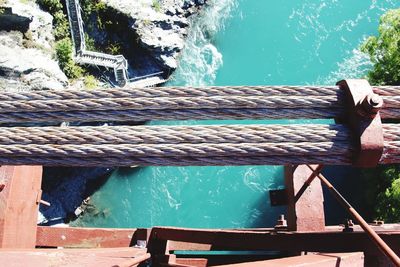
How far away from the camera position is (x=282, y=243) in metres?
3.99

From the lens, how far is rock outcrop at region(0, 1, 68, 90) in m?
13.2

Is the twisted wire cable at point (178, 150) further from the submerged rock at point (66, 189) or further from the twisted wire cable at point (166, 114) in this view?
the submerged rock at point (66, 189)

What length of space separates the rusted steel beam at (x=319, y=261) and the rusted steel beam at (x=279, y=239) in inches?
13.9

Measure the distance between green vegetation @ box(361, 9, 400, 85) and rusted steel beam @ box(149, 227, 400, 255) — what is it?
37.7 feet

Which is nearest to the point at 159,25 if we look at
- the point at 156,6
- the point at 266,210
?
the point at 156,6

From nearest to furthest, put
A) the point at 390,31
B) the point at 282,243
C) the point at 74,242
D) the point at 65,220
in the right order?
1. the point at 282,243
2. the point at 74,242
3. the point at 390,31
4. the point at 65,220

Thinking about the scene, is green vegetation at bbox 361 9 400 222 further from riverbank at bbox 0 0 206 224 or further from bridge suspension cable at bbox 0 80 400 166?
bridge suspension cable at bbox 0 80 400 166

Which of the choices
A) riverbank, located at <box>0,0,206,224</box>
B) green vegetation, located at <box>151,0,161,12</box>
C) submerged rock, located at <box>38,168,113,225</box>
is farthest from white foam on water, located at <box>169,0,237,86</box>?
submerged rock, located at <box>38,168,113,225</box>

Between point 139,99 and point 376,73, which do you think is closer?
point 139,99

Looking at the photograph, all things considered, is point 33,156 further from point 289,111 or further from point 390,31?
point 390,31

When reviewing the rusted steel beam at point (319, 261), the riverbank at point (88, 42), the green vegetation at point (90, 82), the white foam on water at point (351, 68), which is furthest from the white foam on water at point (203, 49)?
the rusted steel beam at point (319, 261)

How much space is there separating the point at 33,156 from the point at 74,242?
255cm

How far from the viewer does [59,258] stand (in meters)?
3.38

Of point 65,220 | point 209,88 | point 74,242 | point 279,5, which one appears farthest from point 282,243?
point 279,5
